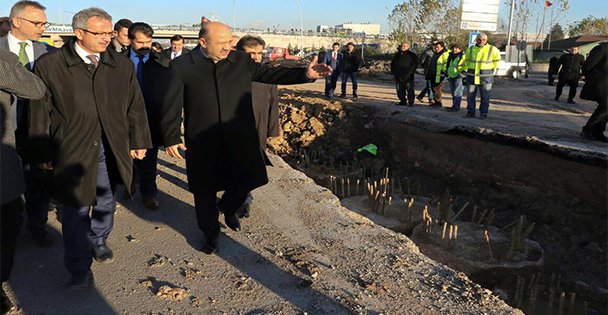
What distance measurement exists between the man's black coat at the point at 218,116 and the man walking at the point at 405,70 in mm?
8723

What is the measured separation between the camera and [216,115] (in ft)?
12.0

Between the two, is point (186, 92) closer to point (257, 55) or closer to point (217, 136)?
point (217, 136)

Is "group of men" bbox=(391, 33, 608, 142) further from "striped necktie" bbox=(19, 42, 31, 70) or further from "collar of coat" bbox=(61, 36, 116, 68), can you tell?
"striped necktie" bbox=(19, 42, 31, 70)

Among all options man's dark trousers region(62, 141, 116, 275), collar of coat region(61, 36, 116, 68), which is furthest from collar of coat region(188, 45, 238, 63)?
man's dark trousers region(62, 141, 116, 275)

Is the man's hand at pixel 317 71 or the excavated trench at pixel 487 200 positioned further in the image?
the excavated trench at pixel 487 200

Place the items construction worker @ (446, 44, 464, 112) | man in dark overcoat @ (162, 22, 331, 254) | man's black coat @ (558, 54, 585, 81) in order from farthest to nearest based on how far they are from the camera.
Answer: man's black coat @ (558, 54, 585, 81) → construction worker @ (446, 44, 464, 112) → man in dark overcoat @ (162, 22, 331, 254)

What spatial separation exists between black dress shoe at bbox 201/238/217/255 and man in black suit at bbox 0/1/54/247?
1209 millimetres

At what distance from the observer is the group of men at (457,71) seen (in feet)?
33.1

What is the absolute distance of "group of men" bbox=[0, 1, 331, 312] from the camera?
291 centimetres

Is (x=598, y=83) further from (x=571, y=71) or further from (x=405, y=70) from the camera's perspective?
(x=571, y=71)

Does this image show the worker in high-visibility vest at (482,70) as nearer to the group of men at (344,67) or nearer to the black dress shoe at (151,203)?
the group of men at (344,67)

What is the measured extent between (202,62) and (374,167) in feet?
23.4

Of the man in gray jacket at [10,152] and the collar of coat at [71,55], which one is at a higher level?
the collar of coat at [71,55]

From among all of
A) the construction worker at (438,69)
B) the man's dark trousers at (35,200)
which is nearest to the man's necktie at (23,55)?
the man's dark trousers at (35,200)
